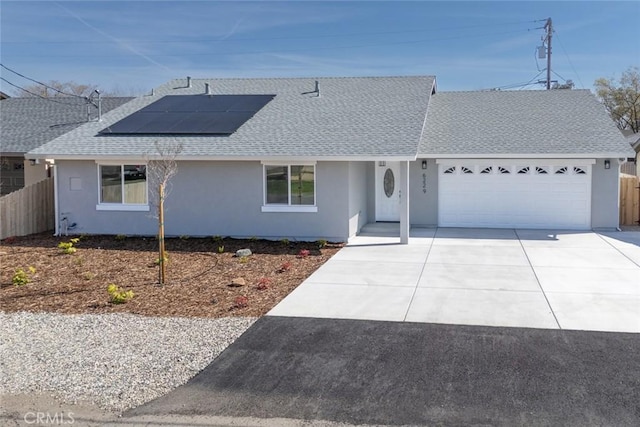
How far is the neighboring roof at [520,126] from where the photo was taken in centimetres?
1681

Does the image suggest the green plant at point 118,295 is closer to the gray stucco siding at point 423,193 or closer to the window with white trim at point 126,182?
the window with white trim at point 126,182

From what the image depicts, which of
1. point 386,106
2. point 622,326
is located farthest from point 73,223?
point 622,326

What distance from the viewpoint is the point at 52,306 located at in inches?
355

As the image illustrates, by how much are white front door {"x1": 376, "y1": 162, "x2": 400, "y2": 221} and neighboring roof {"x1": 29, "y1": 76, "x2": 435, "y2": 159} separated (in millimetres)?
1954

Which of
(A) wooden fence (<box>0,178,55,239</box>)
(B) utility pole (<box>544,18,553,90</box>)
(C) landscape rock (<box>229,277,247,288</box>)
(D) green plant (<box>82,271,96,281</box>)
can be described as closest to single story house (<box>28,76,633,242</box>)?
(A) wooden fence (<box>0,178,55,239</box>)

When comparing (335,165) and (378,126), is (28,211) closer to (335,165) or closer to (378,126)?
(335,165)

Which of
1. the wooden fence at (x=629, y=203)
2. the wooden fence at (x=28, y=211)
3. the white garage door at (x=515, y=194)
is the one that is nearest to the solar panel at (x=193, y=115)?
the wooden fence at (x=28, y=211)

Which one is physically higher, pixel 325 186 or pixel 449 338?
pixel 325 186

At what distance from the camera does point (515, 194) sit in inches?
687

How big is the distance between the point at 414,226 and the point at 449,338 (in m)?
10.9

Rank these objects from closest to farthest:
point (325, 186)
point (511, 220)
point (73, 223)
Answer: point (325, 186) < point (73, 223) < point (511, 220)

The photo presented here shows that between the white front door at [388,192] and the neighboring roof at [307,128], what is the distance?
1.95m

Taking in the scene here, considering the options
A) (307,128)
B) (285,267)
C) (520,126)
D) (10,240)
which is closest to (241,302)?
(285,267)

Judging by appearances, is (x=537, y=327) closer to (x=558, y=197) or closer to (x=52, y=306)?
(x=52, y=306)
